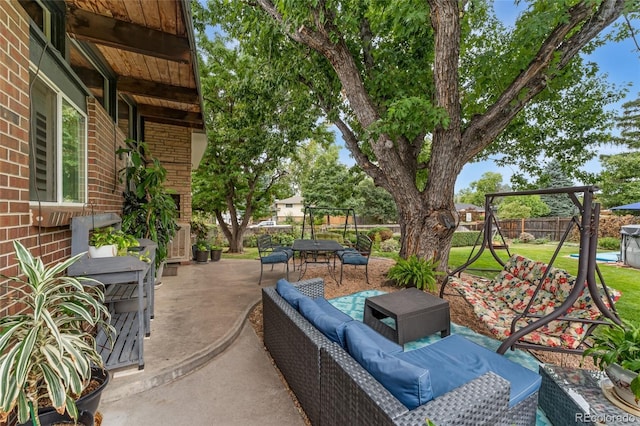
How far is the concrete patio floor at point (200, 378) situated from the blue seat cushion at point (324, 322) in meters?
0.70

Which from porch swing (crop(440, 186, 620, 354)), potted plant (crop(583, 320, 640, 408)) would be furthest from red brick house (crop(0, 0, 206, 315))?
porch swing (crop(440, 186, 620, 354))

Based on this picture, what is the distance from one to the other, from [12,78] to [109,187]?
7.92 ft

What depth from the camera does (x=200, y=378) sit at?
2.62 meters

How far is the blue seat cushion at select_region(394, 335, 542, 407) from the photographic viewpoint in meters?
1.87

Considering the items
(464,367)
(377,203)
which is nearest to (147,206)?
(464,367)

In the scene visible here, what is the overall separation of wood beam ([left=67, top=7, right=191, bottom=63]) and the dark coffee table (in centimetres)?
355

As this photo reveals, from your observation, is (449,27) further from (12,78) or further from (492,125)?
(12,78)

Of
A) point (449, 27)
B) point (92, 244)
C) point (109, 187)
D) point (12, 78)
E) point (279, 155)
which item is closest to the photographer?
point (12, 78)

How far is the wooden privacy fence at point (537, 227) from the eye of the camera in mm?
16453

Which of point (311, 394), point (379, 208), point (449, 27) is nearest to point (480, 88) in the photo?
point (449, 27)

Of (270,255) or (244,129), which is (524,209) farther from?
(270,255)

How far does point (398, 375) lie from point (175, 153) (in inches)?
299

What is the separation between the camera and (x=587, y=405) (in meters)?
1.75

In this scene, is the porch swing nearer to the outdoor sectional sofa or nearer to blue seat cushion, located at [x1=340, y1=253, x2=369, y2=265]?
the outdoor sectional sofa
